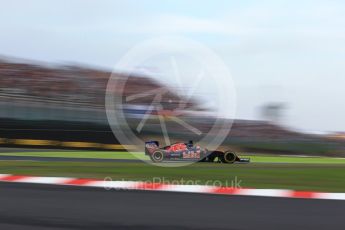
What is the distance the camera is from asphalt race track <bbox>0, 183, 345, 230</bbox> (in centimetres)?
469

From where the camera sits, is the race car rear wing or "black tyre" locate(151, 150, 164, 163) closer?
"black tyre" locate(151, 150, 164, 163)

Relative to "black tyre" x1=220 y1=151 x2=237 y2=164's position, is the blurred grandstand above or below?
above

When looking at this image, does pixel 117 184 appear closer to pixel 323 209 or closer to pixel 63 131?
pixel 323 209

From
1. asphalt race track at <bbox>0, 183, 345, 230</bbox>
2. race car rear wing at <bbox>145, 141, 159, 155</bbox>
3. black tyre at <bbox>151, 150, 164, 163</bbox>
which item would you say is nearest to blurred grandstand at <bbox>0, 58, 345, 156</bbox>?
race car rear wing at <bbox>145, 141, 159, 155</bbox>

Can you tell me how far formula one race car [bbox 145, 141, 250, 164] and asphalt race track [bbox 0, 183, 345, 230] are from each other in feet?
30.4

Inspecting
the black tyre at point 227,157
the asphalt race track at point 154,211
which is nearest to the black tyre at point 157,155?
the black tyre at point 227,157

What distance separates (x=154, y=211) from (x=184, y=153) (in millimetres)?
11061

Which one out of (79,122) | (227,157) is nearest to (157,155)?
(227,157)

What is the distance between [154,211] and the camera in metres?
5.35

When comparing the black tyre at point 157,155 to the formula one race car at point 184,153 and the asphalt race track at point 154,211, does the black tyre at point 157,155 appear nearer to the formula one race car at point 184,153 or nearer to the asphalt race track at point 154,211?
the formula one race car at point 184,153

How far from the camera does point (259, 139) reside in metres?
30.9

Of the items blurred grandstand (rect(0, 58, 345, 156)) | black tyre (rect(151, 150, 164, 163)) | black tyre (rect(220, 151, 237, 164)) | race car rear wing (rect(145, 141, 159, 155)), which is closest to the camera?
black tyre (rect(151, 150, 164, 163))

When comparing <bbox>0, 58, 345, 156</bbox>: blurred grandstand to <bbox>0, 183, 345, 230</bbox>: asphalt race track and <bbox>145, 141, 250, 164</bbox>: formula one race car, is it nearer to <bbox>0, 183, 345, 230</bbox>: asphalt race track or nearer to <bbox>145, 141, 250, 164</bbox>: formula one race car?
<bbox>145, 141, 250, 164</bbox>: formula one race car

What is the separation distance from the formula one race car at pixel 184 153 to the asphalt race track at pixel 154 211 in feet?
30.4
